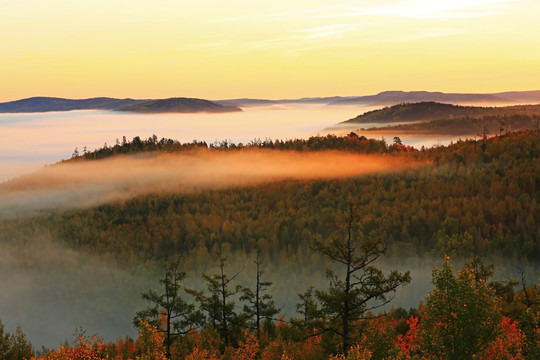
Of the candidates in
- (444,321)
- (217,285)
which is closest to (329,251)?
(444,321)

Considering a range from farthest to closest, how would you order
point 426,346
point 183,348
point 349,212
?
point 183,348 → point 349,212 → point 426,346

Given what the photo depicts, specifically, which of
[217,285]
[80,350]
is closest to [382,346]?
[217,285]

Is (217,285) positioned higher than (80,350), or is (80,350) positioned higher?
(217,285)

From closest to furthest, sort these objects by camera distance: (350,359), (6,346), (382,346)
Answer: (350,359)
(382,346)
(6,346)

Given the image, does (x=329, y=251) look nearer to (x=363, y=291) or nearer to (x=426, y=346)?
(x=363, y=291)

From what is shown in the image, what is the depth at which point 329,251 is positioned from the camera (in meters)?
39.7

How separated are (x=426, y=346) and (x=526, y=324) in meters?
9.62

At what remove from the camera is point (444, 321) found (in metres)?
35.9

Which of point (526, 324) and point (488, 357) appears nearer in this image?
point (488, 357)

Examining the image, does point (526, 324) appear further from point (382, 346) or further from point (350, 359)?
point (350, 359)

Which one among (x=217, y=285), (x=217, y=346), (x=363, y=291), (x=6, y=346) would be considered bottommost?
(x=6, y=346)

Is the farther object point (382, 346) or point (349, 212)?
point (382, 346)

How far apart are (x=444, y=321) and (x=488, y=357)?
15.3ft

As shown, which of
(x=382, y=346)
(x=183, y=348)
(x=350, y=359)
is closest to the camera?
(x=350, y=359)
